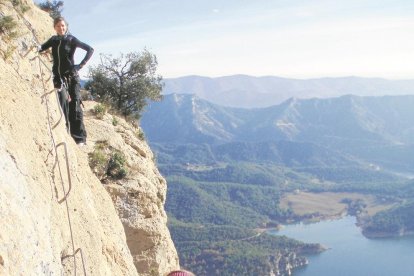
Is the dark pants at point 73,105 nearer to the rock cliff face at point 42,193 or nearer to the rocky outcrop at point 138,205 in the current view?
the rock cliff face at point 42,193

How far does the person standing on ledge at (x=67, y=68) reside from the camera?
12453 millimetres

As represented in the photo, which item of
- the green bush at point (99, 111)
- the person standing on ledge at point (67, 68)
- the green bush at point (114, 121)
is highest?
the person standing on ledge at point (67, 68)

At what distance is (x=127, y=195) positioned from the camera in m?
18.3

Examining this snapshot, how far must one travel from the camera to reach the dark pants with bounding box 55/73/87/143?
42.1 ft

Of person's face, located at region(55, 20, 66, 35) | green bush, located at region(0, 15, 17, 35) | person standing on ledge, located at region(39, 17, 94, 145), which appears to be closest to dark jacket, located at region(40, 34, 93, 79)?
person standing on ledge, located at region(39, 17, 94, 145)

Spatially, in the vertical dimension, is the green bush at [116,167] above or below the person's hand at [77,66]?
below

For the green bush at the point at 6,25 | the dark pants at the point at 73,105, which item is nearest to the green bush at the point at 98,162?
the dark pants at the point at 73,105

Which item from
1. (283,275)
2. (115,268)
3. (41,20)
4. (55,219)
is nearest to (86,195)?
(115,268)

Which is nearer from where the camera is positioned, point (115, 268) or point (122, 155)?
point (115, 268)

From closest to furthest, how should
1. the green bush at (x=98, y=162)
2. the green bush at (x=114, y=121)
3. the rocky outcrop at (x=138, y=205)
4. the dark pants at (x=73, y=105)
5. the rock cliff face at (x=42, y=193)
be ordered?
the rock cliff face at (x=42, y=193), the dark pants at (x=73, y=105), the green bush at (x=98, y=162), the rocky outcrop at (x=138, y=205), the green bush at (x=114, y=121)

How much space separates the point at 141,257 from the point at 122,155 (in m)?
4.08

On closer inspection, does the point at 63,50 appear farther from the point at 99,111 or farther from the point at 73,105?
the point at 99,111

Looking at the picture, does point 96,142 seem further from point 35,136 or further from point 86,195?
point 35,136

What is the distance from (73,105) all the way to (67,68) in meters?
1.09
